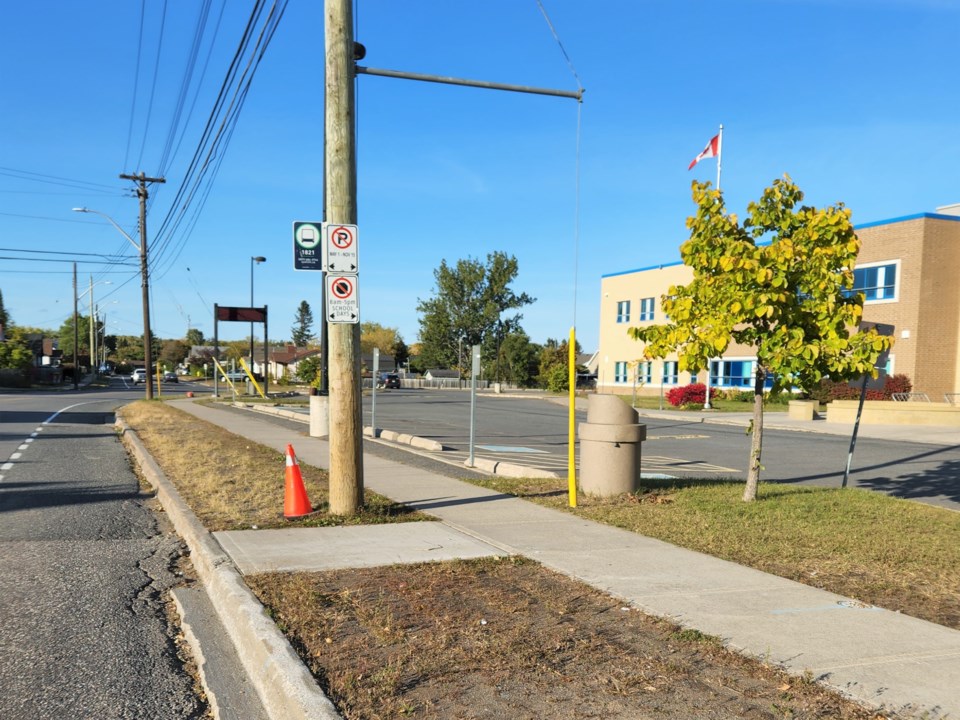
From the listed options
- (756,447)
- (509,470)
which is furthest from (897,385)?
(756,447)

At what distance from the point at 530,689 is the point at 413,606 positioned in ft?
4.82

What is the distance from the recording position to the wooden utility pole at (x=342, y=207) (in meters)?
7.97

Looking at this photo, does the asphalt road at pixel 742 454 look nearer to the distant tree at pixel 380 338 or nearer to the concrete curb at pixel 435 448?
the concrete curb at pixel 435 448

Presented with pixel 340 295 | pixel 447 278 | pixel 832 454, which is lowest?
pixel 832 454

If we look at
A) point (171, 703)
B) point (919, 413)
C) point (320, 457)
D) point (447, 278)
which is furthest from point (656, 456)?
point (447, 278)

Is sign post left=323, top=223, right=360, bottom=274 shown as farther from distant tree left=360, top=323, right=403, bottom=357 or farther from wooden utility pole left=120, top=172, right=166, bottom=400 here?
distant tree left=360, top=323, right=403, bottom=357

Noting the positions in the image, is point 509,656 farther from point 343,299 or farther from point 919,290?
point 919,290

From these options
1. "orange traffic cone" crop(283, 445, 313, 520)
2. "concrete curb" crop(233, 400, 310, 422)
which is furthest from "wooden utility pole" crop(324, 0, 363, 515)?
"concrete curb" crop(233, 400, 310, 422)

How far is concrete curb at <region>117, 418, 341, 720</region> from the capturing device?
364 cm

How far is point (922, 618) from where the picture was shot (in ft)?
16.6

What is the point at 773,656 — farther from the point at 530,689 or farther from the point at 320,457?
the point at 320,457

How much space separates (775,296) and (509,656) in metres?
5.40

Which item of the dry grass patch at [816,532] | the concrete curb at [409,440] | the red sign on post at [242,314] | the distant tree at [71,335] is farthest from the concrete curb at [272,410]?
the distant tree at [71,335]

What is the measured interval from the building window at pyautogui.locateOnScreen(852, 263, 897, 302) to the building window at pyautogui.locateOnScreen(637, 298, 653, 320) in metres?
16.9
